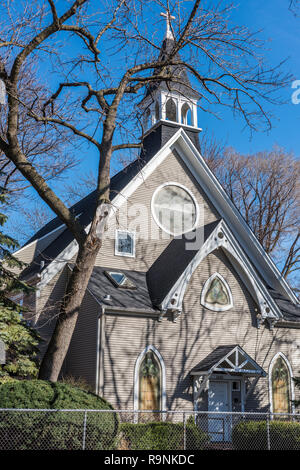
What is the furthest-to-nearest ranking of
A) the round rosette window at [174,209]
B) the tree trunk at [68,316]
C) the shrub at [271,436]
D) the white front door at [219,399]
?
the round rosette window at [174,209]
the white front door at [219,399]
the shrub at [271,436]
the tree trunk at [68,316]

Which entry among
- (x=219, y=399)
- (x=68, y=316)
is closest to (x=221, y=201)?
(x=219, y=399)

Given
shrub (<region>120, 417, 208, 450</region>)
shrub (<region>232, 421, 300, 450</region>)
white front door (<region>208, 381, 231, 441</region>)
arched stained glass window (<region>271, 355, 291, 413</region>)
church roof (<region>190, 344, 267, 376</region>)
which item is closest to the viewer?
shrub (<region>120, 417, 208, 450</region>)

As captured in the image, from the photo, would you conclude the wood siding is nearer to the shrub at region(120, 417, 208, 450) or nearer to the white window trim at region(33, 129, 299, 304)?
the shrub at region(120, 417, 208, 450)

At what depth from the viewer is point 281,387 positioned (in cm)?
1980

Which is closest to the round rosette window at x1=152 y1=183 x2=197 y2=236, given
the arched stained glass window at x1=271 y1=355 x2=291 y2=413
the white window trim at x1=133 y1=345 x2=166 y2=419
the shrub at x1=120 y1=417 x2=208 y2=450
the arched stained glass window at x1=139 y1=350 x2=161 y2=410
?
the white window trim at x1=133 y1=345 x2=166 y2=419

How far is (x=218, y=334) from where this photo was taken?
62.9 feet

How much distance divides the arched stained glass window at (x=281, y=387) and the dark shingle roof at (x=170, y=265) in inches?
209

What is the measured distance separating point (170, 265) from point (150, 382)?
4.40 meters

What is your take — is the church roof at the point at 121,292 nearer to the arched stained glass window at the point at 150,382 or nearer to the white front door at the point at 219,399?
the arched stained glass window at the point at 150,382

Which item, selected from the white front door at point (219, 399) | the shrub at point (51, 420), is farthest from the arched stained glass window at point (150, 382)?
the shrub at point (51, 420)

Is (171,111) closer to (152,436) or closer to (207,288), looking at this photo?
(207,288)

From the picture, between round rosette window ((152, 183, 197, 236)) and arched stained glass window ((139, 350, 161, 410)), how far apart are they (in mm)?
5998

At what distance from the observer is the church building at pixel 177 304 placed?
17344mm

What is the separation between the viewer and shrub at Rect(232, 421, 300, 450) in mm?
14219
